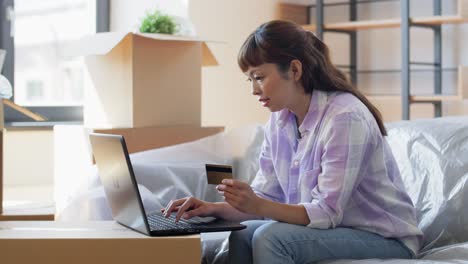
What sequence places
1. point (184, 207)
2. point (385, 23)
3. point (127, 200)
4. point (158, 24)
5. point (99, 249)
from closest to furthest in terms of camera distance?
point (99, 249) → point (127, 200) → point (184, 207) → point (158, 24) → point (385, 23)

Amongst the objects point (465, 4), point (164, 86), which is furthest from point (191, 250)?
point (465, 4)

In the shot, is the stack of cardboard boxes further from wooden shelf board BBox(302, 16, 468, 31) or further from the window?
wooden shelf board BBox(302, 16, 468, 31)

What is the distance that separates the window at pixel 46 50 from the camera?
3.85m

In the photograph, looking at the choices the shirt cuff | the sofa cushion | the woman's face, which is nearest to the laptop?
the shirt cuff

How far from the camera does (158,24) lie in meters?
2.88

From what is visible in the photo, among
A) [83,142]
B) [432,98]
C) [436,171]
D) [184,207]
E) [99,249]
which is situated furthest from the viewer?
[432,98]

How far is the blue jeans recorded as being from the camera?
1.68 metres

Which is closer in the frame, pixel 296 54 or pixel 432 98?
pixel 296 54

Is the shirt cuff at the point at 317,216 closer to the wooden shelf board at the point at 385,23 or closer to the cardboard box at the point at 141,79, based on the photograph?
the cardboard box at the point at 141,79

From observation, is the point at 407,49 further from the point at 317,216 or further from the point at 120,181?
the point at 120,181

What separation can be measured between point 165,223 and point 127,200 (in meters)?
0.09

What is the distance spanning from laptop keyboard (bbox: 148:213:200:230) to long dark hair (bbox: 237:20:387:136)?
385 mm

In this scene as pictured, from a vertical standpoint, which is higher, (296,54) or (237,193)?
(296,54)

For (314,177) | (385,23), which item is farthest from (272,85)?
(385,23)
